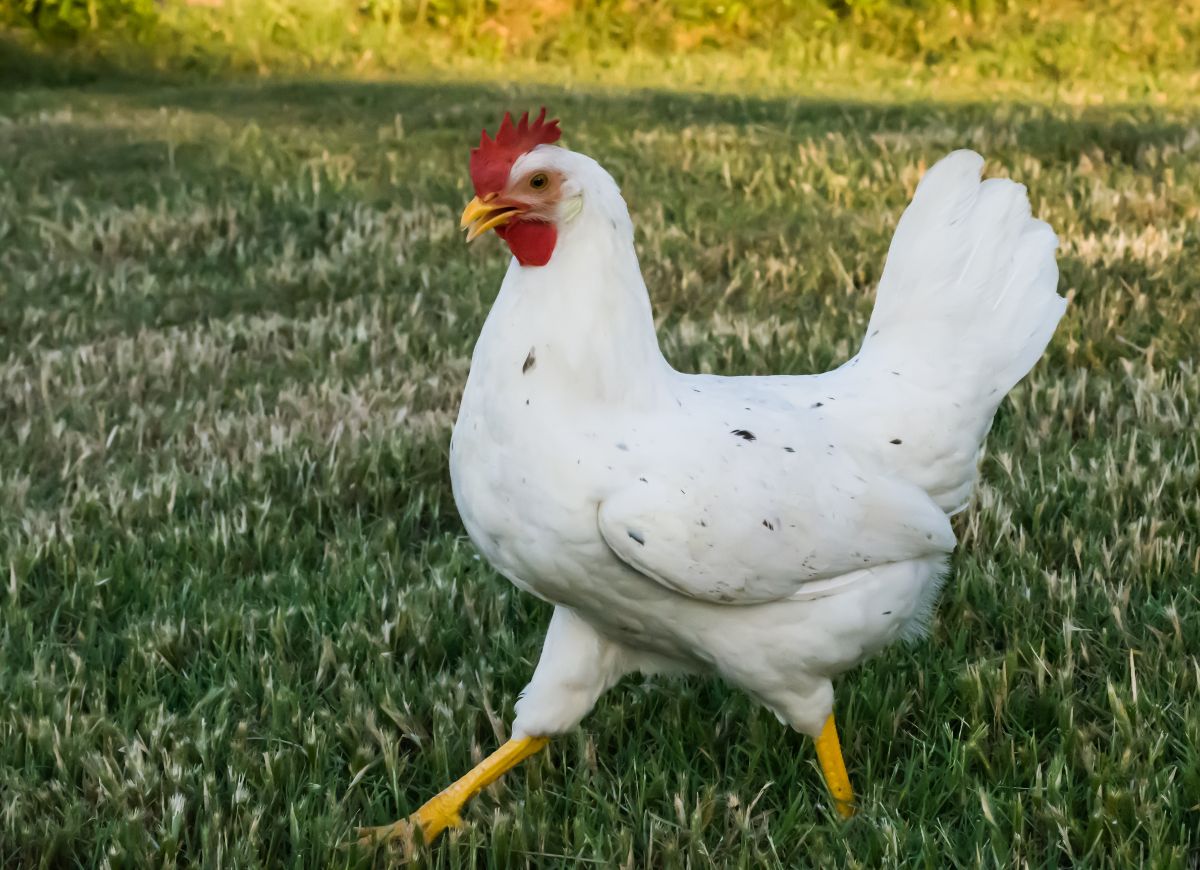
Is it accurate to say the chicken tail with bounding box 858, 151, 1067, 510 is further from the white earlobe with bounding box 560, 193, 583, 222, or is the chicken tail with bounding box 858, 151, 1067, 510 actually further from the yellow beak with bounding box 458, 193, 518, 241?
the yellow beak with bounding box 458, 193, 518, 241

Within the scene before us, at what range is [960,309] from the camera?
3.42 metres

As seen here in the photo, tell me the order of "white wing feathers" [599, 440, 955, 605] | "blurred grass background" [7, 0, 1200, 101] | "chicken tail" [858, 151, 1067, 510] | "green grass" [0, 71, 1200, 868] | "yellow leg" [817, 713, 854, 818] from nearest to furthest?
"white wing feathers" [599, 440, 955, 605] → "green grass" [0, 71, 1200, 868] → "yellow leg" [817, 713, 854, 818] → "chicken tail" [858, 151, 1067, 510] → "blurred grass background" [7, 0, 1200, 101]

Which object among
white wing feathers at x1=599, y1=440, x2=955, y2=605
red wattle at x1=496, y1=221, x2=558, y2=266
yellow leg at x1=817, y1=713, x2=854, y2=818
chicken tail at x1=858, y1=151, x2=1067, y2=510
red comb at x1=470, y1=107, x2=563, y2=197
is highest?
red comb at x1=470, y1=107, x2=563, y2=197

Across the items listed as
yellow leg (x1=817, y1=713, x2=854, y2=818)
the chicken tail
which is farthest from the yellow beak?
yellow leg (x1=817, y1=713, x2=854, y2=818)

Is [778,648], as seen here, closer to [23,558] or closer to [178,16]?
[23,558]

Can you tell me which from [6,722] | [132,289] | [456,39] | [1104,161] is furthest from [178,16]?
[6,722]

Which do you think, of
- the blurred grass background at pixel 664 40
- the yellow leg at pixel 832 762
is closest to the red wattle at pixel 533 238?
the yellow leg at pixel 832 762

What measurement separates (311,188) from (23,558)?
5087 millimetres

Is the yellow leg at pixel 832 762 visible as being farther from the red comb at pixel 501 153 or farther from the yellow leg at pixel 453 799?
the red comb at pixel 501 153

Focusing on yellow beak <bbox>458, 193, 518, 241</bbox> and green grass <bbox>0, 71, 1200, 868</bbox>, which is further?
green grass <bbox>0, 71, 1200, 868</bbox>

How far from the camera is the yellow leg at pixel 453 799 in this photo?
297 cm

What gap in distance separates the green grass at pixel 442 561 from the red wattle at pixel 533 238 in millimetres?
1224

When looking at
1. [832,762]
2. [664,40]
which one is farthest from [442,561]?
[664,40]

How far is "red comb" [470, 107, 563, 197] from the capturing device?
109 inches
